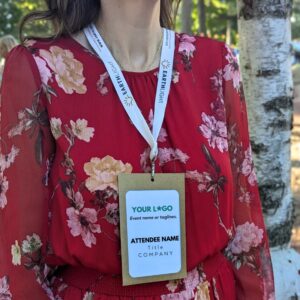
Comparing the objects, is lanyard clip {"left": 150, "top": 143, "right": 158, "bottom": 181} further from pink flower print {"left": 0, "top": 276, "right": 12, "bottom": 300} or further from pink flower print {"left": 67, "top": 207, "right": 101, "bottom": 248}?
pink flower print {"left": 0, "top": 276, "right": 12, "bottom": 300}

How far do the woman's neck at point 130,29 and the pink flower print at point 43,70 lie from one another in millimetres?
217

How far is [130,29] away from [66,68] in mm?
229

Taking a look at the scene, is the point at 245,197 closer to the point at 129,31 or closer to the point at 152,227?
the point at 152,227

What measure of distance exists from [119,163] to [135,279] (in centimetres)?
29

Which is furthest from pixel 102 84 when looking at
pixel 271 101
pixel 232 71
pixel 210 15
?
pixel 210 15

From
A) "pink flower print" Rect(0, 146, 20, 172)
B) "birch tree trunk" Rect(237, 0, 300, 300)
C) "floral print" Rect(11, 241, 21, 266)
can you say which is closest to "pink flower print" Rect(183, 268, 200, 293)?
"floral print" Rect(11, 241, 21, 266)

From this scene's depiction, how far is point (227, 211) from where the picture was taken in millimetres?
1585

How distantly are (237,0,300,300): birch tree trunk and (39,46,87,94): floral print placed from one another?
1740 mm

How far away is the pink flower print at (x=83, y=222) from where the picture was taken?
1.41m

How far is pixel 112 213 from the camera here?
4.69 feet

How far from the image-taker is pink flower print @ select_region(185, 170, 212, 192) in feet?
4.98

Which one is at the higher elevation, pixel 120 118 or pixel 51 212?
pixel 120 118

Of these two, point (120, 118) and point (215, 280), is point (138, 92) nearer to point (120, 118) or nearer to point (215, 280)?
point (120, 118)

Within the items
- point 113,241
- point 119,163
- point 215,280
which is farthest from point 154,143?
point 215,280
